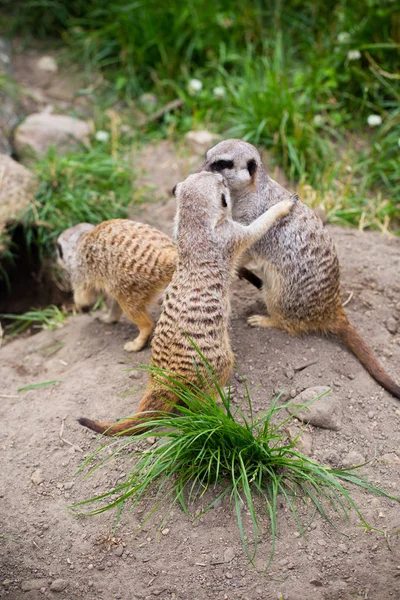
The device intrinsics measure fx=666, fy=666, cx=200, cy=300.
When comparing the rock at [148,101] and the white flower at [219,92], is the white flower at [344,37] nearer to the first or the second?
the white flower at [219,92]

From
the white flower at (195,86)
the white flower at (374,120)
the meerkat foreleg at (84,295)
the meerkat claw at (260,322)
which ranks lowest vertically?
the meerkat claw at (260,322)

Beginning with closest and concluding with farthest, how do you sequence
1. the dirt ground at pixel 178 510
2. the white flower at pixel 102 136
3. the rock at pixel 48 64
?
the dirt ground at pixel 178 510, the white flower at pixel 102 136, the rock at pixel 48 64

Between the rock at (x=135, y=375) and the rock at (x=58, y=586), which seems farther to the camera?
the rock at (x=135, y=375)

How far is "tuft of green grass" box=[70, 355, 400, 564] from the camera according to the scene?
2367 millimetres

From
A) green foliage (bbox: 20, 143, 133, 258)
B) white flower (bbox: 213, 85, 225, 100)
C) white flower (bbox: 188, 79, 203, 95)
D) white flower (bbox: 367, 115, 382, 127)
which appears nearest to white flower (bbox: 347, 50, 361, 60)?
white flower (bbox: 367, 115, 382, 127)

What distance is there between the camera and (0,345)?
3.79 m

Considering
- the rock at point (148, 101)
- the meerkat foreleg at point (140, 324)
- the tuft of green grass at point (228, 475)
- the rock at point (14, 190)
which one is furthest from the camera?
the rock at point (148, 101)

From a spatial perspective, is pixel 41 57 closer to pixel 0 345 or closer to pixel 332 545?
pixel 0 345

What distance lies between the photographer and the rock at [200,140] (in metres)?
4.72

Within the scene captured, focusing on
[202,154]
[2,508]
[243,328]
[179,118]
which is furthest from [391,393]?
[179,118]

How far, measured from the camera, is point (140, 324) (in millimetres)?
3236

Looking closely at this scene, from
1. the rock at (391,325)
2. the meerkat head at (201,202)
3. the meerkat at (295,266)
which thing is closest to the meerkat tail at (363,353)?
the meerkat at (295,266)

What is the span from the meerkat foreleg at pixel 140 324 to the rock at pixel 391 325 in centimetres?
116

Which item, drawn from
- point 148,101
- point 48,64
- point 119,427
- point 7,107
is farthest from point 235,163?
point 48,64
